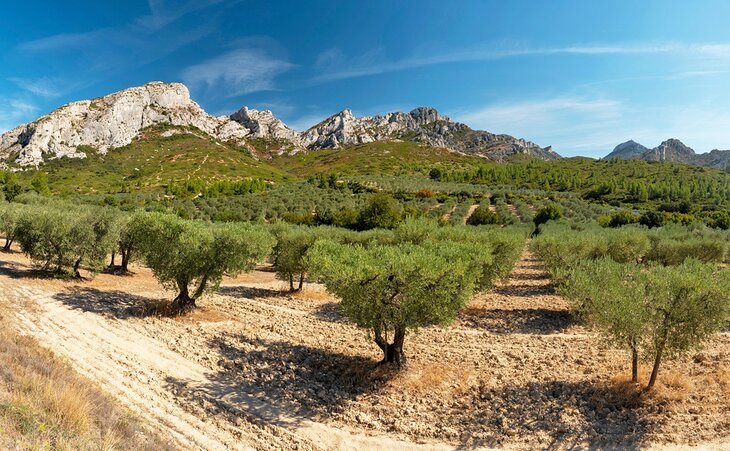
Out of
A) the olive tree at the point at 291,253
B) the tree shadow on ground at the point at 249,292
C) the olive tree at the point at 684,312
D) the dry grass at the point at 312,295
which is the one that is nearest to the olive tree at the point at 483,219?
the olive tree at the point at 291,253

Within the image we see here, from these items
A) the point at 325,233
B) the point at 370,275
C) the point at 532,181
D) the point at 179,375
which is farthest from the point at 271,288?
the point at 532,181

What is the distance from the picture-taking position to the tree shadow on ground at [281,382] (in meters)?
15.7

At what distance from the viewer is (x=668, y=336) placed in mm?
15523

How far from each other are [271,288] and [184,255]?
1461cm

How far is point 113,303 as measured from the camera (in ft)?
86.2

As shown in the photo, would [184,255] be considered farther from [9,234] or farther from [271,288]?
[9,234]

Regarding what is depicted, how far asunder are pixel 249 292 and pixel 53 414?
89.1 feet

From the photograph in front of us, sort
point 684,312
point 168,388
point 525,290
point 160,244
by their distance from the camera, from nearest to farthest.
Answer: point 684,312 → point 168,388 → point 160,244 → point 525,290

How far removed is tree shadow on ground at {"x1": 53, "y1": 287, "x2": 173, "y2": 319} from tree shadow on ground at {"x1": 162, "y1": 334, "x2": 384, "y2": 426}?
254 inches

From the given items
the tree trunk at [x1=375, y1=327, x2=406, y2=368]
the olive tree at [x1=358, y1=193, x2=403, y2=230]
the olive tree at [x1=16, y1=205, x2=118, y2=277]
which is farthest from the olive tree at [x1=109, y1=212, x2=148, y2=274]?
the olive tree at [x1=358, y1=193, x2=403, y2=230]

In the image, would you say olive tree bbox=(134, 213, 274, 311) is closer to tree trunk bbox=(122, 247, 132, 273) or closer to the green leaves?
the green leaves

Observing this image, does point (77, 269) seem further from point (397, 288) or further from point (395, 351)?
point (397, 288)

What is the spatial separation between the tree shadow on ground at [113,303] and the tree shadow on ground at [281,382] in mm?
6450

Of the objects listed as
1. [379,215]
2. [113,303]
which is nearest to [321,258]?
[113,303]
